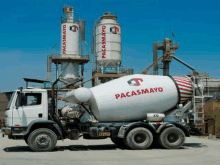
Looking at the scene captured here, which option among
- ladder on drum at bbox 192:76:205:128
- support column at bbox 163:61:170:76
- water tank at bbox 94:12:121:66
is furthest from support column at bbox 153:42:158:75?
ladder on drum at bbox 192:76:205:128

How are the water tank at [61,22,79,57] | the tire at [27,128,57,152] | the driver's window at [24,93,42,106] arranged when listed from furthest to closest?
the water tank at [61,22,79,57] < the driver's window at [24,93,42,106] < the tire at [27,128,57,152]

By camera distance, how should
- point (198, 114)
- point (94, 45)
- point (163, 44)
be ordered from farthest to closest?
point (163, 44), point (94, 45), point (198, 114)

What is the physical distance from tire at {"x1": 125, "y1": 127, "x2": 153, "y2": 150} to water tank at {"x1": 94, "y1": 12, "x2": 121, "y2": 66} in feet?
108

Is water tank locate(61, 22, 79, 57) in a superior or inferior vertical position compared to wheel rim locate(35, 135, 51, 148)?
superior

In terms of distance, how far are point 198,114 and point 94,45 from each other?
34.4 m

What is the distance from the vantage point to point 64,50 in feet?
170

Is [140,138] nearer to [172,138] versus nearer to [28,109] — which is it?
[172,138]

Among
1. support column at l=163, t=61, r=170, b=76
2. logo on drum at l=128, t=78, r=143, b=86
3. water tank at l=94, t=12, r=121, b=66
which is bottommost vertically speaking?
logo on drum at l=128, t=78, r=143, b=86

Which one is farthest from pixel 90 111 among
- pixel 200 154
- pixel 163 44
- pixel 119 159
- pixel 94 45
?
pixel 163 44

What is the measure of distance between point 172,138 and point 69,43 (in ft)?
123

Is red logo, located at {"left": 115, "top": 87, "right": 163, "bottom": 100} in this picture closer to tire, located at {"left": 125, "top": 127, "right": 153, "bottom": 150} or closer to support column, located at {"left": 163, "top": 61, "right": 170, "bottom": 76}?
tire, located at {"left": 125, "top": 127, "right": 153, "bottom": 150}

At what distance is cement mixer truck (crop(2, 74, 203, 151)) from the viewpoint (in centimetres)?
Answer: 1486

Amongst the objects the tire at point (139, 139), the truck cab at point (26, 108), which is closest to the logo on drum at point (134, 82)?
the tire at point (139, 139)

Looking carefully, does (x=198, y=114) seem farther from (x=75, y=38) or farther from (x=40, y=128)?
(x=75, y=38)
